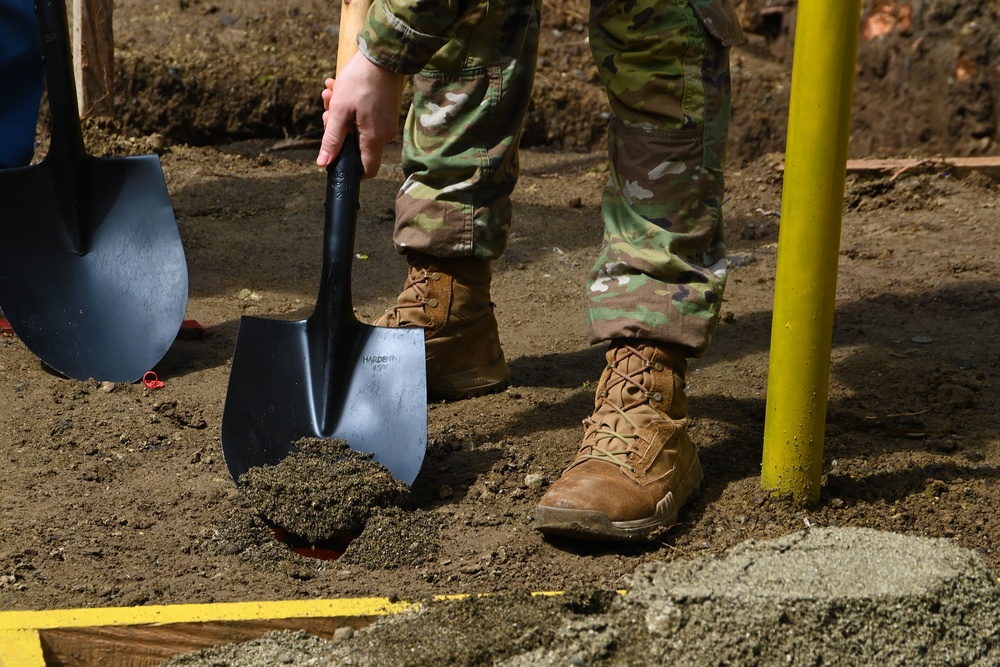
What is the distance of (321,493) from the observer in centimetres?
193

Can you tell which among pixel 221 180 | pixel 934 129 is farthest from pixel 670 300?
pixel 934 129

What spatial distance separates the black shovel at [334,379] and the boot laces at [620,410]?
0.33 metres

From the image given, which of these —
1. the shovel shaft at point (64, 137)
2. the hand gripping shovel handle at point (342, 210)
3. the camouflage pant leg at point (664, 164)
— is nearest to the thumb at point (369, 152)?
the hand gripping shovel handle at point (342, 210)

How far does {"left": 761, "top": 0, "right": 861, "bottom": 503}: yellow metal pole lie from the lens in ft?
5.49

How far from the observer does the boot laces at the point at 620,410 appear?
203 cm

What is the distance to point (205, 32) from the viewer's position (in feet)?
18.8

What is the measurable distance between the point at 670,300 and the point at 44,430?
1.40m

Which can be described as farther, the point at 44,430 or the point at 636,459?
the point at 44,430

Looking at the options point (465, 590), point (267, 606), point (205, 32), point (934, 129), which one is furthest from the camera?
point (205, 32)

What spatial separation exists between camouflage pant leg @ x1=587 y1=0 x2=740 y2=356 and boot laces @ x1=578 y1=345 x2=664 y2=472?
6 cm

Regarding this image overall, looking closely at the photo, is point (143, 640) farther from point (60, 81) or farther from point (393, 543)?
point (60, 81)

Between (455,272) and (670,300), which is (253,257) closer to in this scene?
(455,272)

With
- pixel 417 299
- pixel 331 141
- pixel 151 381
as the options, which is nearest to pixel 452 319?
pixel 417 299

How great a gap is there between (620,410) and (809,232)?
20.6 inches
